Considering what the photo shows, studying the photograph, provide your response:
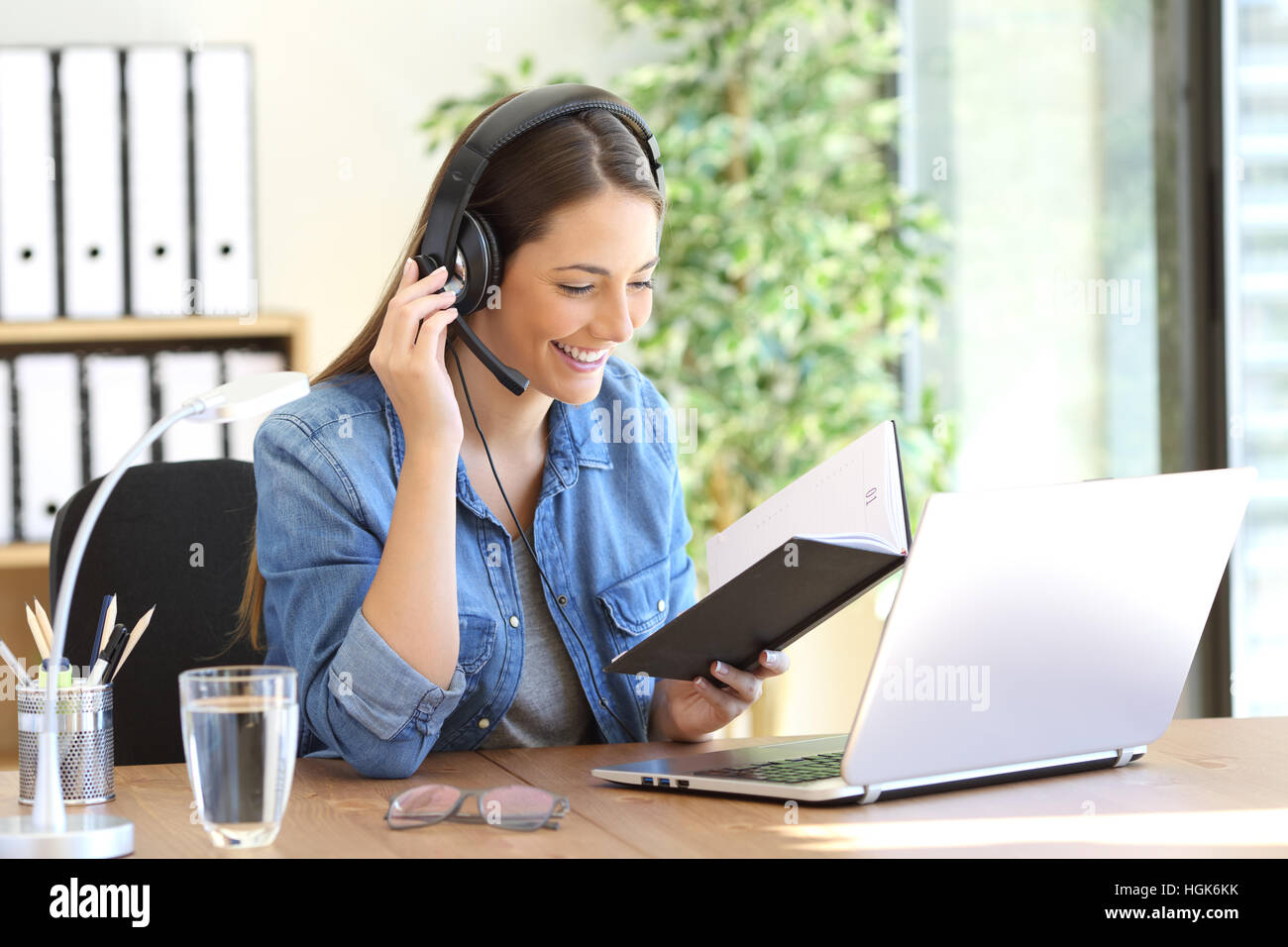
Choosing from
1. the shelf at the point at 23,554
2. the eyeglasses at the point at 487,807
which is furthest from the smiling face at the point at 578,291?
the shelf at the point at 23,554

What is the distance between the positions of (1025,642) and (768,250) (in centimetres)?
173

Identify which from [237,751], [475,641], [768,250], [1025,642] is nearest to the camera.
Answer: [237,751]

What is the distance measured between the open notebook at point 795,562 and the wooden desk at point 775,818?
126 millimetres

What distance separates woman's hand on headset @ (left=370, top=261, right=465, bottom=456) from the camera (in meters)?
1.16

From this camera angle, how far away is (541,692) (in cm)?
134

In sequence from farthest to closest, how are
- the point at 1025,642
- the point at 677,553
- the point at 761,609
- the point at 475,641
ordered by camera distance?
1. the point at 677,553
2. the point at 475,641
3. the point at 761,609
4. the point at 1025,642

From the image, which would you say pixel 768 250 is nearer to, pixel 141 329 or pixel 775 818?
pixel 141 329

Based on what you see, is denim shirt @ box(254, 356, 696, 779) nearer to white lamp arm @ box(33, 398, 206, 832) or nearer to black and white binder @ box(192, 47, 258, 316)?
white lamp arm @ box(33, 398, 206, 832)

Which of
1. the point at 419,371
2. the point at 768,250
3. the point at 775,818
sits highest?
the point at 768,250

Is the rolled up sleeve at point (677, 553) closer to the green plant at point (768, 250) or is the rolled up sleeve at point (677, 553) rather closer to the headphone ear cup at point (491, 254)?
the headphone ear cup at point (491, 254)

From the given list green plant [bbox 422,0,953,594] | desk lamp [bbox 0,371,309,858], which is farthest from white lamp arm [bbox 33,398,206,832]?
green plant [bbox 422,0,953,594]

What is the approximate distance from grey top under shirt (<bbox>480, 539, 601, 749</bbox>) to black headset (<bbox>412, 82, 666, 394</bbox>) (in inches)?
8.3

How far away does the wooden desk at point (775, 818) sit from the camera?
33.9 inches

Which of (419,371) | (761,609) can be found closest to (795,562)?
(761,609)
